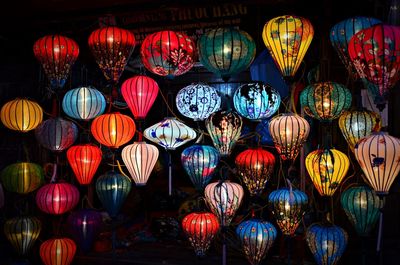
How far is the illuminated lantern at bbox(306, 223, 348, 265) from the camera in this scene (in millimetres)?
4258

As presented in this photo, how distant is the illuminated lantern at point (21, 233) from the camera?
18.0 ft

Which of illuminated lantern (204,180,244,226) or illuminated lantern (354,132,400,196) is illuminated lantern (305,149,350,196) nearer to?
illuminated lantern (354,132,400,196)

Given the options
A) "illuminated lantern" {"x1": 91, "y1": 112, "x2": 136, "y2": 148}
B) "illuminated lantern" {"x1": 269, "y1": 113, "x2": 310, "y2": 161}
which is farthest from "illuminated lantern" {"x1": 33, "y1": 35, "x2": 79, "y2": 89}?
"illuminated lantern" {"x1": 269, "y1": 113, "x2": 310, "y2": 161}

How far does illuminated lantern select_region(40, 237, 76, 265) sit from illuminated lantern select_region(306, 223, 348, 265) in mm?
3155

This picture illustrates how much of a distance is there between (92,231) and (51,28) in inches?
122

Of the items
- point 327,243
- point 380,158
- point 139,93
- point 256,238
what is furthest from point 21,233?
point 380,158

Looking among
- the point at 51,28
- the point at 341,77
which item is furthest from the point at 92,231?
the point at 341,77

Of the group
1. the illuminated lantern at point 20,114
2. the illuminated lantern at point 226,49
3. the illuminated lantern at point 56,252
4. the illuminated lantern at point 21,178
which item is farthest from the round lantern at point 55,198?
the illuminated lantern at point 226,49

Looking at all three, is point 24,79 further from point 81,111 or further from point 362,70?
point 362,70

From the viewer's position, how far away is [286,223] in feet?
15.0

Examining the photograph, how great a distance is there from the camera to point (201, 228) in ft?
15.7

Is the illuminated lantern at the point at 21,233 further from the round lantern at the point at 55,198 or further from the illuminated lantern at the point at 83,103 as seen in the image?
the illuminated lantern at the point at 83,103

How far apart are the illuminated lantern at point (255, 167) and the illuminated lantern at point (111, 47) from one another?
1.68 meters

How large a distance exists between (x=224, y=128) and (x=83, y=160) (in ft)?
6.09
